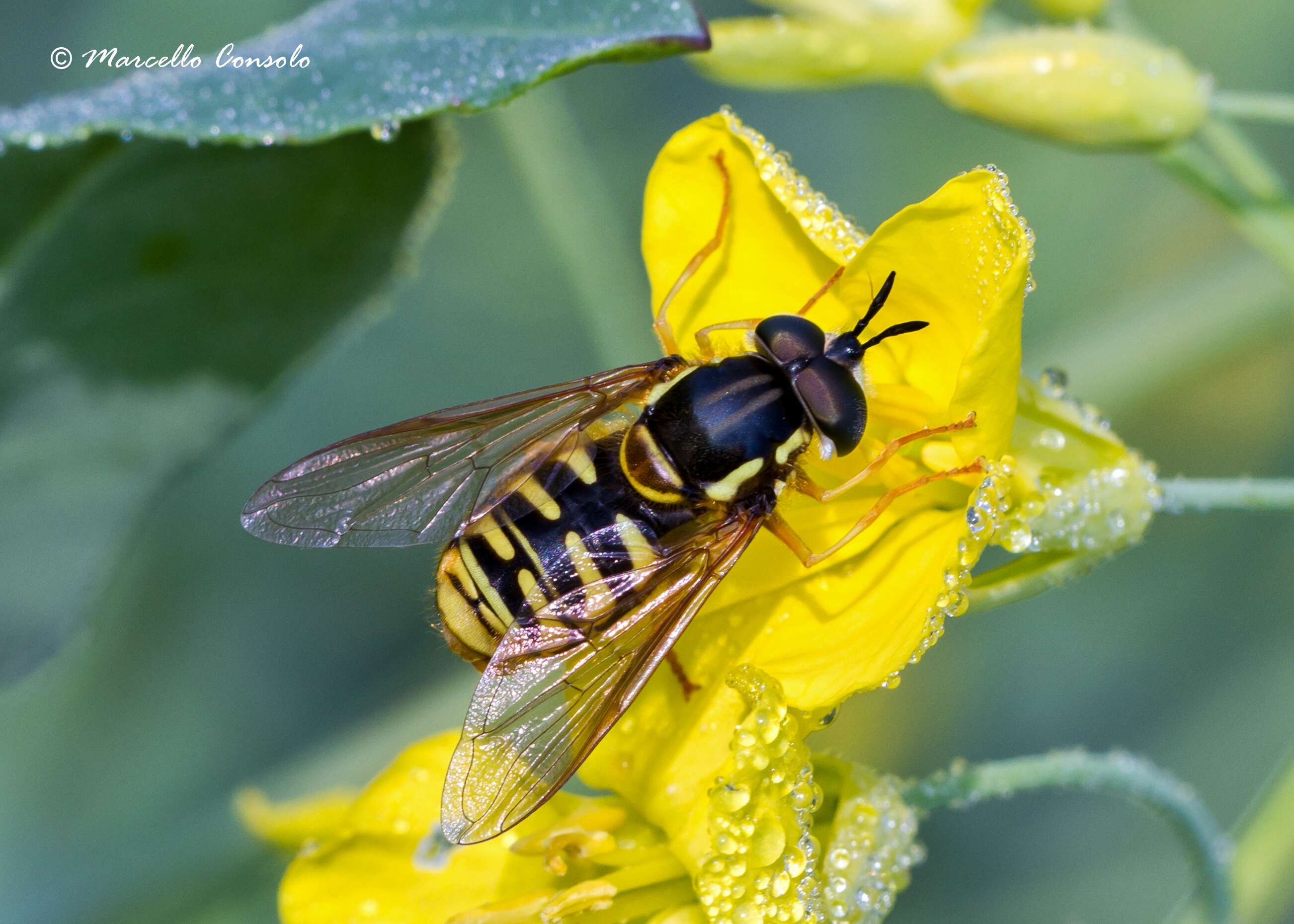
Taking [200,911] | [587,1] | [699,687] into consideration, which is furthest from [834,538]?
[200,911]

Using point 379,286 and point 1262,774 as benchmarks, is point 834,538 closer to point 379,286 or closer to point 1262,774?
point 379,286

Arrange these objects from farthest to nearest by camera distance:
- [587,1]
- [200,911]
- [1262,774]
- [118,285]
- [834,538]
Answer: [1262,774]
[200,911]
[118,285]
[834,538]
[587,1]

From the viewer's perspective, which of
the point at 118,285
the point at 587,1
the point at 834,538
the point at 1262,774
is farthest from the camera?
the point at 1262,774

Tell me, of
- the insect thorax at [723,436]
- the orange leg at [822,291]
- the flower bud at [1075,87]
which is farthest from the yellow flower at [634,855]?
the flower bud at [1075,87]

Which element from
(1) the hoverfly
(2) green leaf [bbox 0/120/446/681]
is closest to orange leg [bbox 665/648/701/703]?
(1) the hoverfly

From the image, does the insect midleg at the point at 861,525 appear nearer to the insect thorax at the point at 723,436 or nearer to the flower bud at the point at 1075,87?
the insect thorax at the point at 723,436

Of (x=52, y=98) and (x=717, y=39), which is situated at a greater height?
(x=52, y=98)
